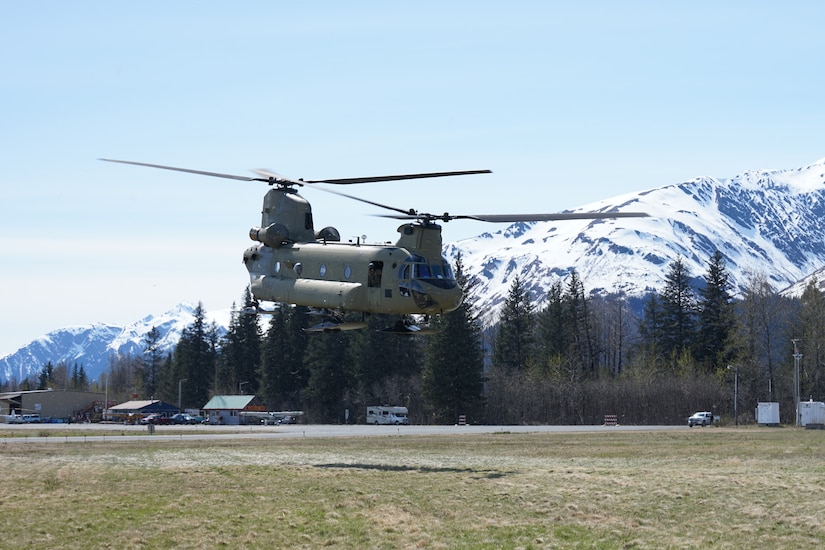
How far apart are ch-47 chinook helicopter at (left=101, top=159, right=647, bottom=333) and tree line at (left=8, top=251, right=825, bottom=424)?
181 ft

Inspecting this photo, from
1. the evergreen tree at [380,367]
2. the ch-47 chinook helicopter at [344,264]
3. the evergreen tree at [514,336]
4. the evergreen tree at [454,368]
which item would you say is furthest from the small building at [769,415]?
the ch-47 chinook helicopter at [344,264]

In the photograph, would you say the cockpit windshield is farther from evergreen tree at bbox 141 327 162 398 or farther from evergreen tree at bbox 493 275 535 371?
evergreen tree at bbox 141 327 162 398

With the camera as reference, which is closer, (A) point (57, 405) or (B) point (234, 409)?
(B) point (234, 409)

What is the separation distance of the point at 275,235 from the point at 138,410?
97.3m

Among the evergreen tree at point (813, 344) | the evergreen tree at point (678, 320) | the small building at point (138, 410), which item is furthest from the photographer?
the small building at point (138, 410)

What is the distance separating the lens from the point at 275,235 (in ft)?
137

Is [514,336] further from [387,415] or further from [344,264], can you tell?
[344,264]

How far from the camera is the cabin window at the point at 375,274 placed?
38.1 m

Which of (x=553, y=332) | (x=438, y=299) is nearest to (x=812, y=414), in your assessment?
(x=553, y=332)

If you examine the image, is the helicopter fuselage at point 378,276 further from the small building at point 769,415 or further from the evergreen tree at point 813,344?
the evergreen tree at point 813,344

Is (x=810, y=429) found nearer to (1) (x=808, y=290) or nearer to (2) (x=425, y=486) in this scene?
Answer: (1) (x=808, y=290)

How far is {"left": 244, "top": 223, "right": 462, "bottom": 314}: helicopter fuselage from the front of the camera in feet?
123

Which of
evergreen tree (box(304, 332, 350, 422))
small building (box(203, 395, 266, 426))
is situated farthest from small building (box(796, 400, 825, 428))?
small building (box(203, 395, 266, 426))

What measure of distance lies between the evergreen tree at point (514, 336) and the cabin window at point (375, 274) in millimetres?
82505
